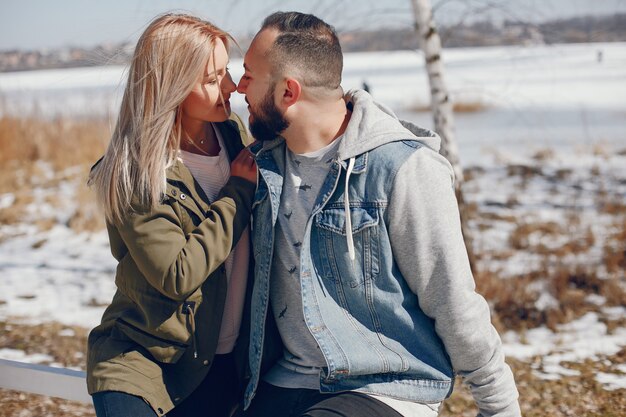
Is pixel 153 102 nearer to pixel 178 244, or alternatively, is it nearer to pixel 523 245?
pixel 178 244

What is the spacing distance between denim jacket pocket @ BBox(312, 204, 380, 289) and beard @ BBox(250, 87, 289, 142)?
27 cm

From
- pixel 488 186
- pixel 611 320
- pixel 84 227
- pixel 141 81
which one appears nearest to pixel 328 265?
pixel 141 81

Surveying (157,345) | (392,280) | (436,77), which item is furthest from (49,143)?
(392,280)

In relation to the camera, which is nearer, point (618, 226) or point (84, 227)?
point (618, 226)

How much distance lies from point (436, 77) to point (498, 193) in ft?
10.5

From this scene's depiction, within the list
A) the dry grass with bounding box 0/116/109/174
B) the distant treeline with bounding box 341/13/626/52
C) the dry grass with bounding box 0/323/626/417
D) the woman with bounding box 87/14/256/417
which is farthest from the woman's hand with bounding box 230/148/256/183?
the dry grass with bounding box 0/116/109/174

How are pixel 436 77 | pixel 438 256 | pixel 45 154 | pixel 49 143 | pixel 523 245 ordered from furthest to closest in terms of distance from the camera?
pixel 49 143 < pixel 45 154 < pixel 523 245 < pixel 436 77 < pixel 438 256

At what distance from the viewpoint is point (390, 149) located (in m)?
2.05

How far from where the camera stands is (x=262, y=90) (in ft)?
7.13

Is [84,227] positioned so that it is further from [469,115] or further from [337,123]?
[469,115]

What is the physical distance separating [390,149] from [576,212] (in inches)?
→ 192

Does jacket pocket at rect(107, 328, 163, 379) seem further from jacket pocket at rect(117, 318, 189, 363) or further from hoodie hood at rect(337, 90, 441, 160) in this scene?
hoodie hood at rect(337, 90, 441, 160)

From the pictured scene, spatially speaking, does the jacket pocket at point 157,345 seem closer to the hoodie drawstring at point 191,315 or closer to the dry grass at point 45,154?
the hoodie drawstring at point 191,315

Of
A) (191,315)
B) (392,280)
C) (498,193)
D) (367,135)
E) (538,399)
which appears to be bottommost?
(498,193)
